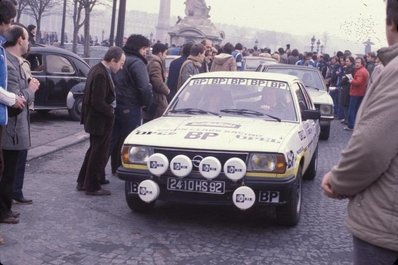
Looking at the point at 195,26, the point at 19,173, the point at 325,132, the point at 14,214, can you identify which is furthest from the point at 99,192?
the point at 195,26

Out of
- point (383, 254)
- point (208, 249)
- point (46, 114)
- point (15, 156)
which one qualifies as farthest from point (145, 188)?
point (46, 114)

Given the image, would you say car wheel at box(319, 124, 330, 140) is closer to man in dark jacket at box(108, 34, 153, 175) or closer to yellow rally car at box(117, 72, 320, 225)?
man in dark jacket at box(108, 34, 153, 175)

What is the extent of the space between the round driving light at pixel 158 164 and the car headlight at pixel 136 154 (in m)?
0.15

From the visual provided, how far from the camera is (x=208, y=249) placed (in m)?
5.21

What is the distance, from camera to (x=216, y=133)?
19.5ft

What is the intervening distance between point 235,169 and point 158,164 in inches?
28.3

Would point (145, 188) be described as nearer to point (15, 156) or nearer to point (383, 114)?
point (15, 156)

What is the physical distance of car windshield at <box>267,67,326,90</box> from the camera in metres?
13.7

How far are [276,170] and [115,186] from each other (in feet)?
9.06

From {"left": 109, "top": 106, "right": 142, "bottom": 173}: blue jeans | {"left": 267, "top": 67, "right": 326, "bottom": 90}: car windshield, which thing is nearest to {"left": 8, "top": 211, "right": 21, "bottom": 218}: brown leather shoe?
{"left": 109, "top": 106, "right": 142, "bottom": 173}: blue jeans

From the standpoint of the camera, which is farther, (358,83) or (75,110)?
(358,83)

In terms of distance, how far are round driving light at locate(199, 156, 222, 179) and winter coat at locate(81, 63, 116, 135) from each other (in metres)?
1.90

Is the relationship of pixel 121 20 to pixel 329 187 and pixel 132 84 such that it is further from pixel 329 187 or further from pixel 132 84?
pixel 329 187

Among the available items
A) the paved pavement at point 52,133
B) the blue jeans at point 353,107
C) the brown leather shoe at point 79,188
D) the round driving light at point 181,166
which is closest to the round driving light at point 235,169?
the round driving light at point 181,166
